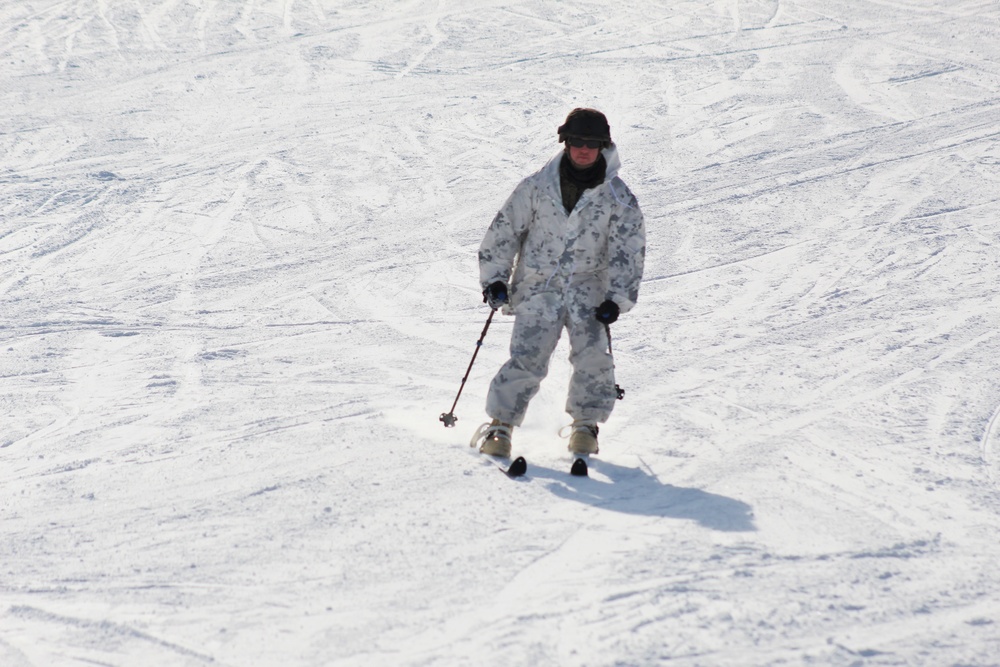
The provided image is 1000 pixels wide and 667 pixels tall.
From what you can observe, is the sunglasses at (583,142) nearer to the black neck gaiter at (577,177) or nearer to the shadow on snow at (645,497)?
the black neck gaiter at (577,177)

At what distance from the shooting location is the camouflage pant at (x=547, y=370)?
15.4 feet

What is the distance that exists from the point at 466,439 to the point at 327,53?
8792 millimetres

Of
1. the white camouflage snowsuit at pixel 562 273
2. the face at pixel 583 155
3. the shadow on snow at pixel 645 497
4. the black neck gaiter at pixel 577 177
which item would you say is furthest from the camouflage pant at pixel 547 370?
the face at pixel 583 155

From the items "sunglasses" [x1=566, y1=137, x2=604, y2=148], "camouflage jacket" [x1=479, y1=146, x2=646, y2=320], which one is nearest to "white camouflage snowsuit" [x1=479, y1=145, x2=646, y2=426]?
"camouflage jacket" [x1=479, y1=146, x2=646, y2=320]

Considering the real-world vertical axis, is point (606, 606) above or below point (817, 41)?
below

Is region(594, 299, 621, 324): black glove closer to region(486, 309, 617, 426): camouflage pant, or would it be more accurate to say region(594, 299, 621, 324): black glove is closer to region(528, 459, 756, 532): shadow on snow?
region(486, 309, 617, 426): camouflage pant

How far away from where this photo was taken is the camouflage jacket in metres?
4.52

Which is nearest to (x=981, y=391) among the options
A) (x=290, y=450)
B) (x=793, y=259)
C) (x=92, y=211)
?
(x=793, y=259)

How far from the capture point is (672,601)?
11.0ft

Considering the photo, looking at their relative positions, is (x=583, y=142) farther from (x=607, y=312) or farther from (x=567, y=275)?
(x=607, y=312)

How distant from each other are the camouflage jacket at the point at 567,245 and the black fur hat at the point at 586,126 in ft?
0.45

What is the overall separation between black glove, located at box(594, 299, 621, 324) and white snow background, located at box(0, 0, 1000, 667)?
654 mm

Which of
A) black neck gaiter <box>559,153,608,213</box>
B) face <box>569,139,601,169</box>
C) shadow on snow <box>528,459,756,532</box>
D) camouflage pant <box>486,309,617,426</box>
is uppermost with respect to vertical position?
face <box>569,139,601,169</box>

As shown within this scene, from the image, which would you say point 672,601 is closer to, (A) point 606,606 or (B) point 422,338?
(A) point 606,606
